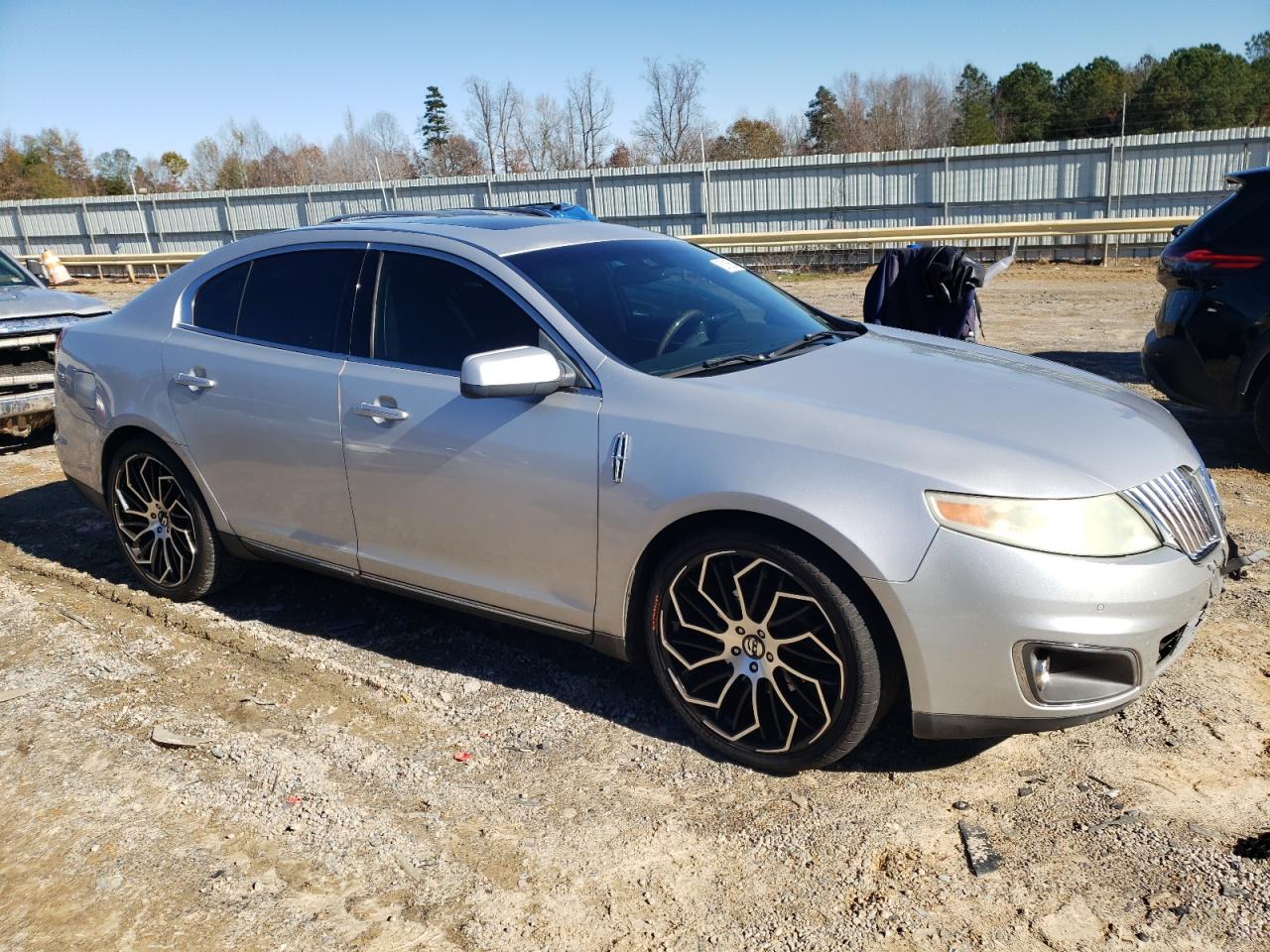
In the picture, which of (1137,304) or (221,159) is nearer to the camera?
(1137,304)

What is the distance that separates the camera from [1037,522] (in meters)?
2.93

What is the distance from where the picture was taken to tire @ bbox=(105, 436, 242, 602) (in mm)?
4844

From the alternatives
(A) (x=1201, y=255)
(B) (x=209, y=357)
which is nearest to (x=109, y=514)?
(B) (x=209, y=357)

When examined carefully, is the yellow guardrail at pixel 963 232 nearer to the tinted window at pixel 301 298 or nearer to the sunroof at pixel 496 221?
the sunroof at pixel 496 221

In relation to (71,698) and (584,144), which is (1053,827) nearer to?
(71,698)

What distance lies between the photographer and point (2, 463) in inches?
323

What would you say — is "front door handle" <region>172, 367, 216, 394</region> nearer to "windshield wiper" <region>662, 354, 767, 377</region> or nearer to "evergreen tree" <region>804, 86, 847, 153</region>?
"windshield wiper" <region>662, 354, 767, 377</region>

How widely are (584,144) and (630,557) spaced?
174 feet

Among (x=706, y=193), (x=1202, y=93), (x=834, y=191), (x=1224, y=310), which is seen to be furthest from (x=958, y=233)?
(x=1202, y=93)

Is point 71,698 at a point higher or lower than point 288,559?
lower

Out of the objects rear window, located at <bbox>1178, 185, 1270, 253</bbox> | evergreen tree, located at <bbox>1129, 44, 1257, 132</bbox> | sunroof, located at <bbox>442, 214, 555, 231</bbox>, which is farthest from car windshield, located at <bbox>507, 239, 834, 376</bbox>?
evergreen tree, located at <bbox>1129, 44, 1257, 132</bbox>

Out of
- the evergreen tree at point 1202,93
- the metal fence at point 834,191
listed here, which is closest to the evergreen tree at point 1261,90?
the evergreen tree at point 1202,93

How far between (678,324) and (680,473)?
2.95 feet

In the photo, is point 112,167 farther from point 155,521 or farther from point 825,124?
point 155,521
